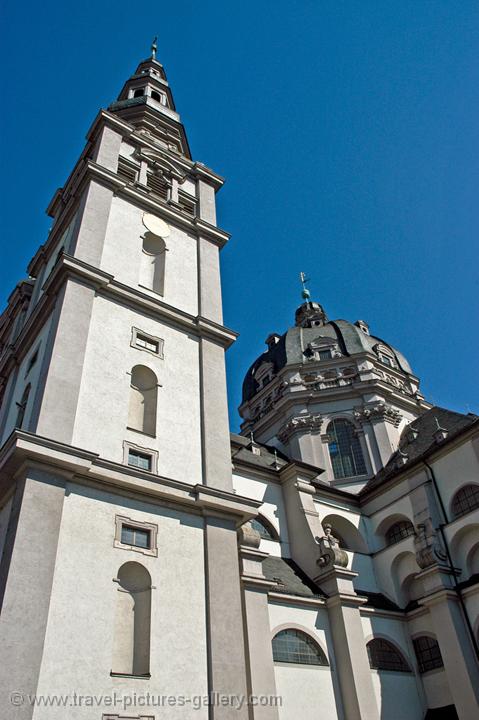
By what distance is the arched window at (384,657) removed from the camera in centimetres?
2067

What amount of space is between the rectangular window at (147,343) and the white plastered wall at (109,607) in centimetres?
546

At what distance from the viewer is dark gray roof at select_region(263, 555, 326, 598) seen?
20.2m

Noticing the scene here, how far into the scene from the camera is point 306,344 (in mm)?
42531

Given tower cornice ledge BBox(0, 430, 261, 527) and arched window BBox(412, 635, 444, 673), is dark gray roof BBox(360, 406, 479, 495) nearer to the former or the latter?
arched window BBox(412, 635, 444, 673)

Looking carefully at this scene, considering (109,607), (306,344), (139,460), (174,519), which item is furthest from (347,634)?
(306,344)

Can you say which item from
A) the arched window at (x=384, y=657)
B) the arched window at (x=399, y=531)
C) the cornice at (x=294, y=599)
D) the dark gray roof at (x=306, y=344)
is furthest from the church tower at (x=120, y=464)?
the dark gray roof at (x=306, y=344)

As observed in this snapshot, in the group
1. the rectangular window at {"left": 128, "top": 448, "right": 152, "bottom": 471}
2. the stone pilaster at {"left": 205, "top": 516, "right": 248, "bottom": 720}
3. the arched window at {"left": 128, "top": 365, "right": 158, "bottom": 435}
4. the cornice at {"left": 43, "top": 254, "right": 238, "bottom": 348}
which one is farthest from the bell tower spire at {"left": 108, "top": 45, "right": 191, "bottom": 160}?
the stone pilaster at {"left": 205, "top": 516, "right": 248, "bottom": 720}

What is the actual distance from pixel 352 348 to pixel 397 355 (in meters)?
4.76

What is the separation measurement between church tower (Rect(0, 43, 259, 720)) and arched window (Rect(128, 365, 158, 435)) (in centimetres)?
4

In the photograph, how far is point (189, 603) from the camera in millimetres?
14492

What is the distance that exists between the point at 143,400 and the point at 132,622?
6.45 metres

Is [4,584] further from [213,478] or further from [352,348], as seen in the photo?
[352,348]

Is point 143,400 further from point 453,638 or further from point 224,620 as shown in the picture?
point 453,638

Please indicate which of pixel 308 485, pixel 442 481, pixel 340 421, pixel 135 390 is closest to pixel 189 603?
pixel 135 390
